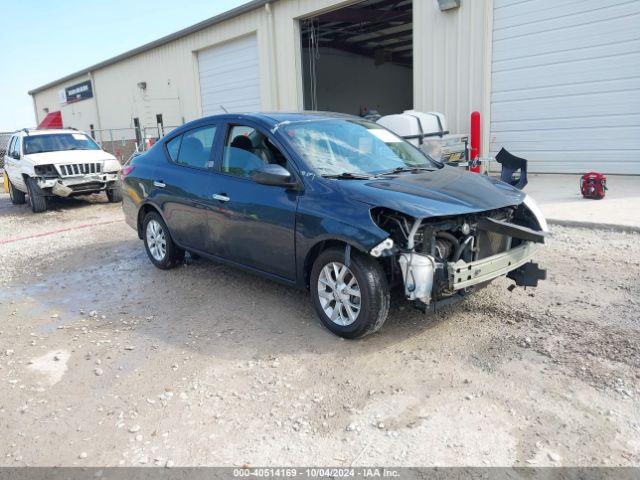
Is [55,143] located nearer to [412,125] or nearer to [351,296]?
[412,125]

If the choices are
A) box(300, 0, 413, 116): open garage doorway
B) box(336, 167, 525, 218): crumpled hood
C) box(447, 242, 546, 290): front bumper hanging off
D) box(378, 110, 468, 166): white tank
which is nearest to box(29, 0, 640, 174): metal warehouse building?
box(300, 0, 413, 116): open garage doorway

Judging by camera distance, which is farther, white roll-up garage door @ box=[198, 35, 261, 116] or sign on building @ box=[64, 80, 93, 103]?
sign on building @ box=[64, 80, 93, 103]

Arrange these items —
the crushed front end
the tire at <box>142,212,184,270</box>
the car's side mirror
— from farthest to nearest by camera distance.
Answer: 1. the tire at <box>142,212,184,270</box>
2. the car's side mirror
3. the crushed front end

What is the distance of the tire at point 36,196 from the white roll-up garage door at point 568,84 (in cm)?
1020

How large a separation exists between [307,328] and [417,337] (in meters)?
0.89

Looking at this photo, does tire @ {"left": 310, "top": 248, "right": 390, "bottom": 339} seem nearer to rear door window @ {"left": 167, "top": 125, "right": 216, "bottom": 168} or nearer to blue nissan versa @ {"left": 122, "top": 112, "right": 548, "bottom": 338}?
blue nissan versa @ {"left": 122, "top": 112, "right": 548, "bottom": 338}

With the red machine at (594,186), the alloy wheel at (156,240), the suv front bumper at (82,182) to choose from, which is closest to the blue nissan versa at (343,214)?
the alloy wheel at (156,240)

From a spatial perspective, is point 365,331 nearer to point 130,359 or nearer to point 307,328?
point 307,328

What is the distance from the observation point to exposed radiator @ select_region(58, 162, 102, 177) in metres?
11.0

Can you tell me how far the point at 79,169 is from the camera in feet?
36.5

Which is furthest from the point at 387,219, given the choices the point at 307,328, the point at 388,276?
the point at 307,328

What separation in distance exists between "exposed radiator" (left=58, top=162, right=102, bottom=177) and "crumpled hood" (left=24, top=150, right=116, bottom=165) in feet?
0.30

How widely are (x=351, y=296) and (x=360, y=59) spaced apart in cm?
2333

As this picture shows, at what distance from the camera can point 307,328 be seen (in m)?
4.13
